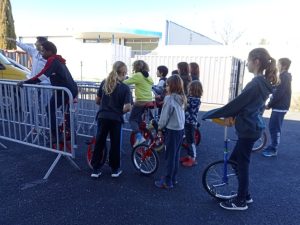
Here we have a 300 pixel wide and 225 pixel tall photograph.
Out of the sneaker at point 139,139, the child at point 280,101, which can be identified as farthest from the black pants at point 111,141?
the child at point 280,101

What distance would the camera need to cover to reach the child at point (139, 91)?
5.24m

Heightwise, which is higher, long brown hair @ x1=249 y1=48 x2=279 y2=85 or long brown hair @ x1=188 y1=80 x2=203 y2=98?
long brown hair @ x1=249 y1=48 x2=279 y2=85

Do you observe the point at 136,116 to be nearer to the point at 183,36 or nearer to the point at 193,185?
the point at 193,185

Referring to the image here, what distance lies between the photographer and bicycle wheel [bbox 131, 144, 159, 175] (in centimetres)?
470

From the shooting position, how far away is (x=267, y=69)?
3.56 meters

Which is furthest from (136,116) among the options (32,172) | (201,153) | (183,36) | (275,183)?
(183,36)

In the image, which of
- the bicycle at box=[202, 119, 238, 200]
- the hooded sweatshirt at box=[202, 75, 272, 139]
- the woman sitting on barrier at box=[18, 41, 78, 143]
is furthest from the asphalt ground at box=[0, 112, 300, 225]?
the hooded sweatshirt at box=[202, 75, 272, 139]

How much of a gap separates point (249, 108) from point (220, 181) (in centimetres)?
121

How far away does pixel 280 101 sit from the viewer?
19.2 feet

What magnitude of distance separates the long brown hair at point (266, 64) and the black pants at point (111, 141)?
215 centimetres

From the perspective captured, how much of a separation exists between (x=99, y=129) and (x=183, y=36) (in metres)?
26.4

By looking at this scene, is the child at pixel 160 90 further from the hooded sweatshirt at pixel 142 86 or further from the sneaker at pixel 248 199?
the sneaker at pixel 248 199

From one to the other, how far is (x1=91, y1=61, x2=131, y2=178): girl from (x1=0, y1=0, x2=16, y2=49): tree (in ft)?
52.9

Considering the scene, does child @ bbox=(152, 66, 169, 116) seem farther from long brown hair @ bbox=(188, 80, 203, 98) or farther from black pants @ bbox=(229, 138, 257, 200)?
black pants @ bbox=(229, 138, 257, 200)
